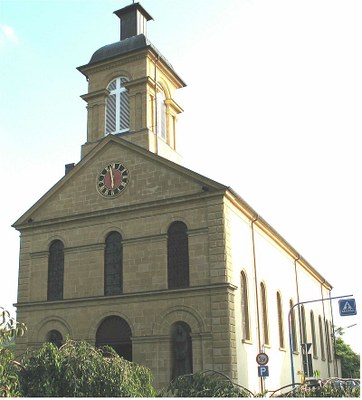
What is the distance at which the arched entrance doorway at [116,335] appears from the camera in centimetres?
2581

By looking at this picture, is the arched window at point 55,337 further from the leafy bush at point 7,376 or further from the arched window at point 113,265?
the leafy bush at point 7,376

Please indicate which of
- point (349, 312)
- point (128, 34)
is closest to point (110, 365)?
point (349, 312)

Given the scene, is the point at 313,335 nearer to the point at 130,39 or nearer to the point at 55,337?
the point at 55,337

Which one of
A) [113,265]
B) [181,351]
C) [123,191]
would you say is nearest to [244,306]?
[181,351]

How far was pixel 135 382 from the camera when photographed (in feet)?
49.9

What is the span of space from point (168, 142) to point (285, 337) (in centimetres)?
1313

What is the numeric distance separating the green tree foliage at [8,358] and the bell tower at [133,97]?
18480 millimetres

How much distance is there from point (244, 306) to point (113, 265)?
6326 mm

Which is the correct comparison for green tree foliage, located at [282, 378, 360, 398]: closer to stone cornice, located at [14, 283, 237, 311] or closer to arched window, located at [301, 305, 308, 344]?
stone cornice, located at [14, 283, 237, 311]

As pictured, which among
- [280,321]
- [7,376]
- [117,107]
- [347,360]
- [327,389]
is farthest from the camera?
[347,360]

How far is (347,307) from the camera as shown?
2256cm

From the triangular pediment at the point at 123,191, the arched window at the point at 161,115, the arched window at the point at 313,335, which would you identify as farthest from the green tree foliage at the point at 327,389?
the arched window at the point at 313,335

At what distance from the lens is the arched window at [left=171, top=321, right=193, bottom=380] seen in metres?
24.1

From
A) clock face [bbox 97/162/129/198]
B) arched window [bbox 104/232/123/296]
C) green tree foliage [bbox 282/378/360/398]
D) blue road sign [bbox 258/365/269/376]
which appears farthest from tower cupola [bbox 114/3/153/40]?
green tree foliage [bbox 282/378/360/398]
